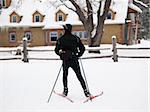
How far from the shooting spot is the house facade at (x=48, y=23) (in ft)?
126

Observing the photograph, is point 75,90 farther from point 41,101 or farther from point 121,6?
point 121,6

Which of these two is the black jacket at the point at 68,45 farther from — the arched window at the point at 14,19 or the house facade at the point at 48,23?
the arched window at the point at 14,19

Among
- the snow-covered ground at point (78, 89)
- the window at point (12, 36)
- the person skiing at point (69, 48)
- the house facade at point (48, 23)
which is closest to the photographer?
the snow-covered ground at point (78, 89)

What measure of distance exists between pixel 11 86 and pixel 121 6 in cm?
3056

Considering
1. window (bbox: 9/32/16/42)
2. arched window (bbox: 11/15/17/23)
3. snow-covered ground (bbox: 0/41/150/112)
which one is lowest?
snow-covered ground (bbox: 0/41/150/112)

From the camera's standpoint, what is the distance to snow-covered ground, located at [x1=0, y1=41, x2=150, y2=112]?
7547 millimetres

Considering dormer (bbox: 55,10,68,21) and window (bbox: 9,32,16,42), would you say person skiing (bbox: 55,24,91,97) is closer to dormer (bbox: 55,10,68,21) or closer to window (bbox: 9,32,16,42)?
dormer (bbox: 55,10,68,21)

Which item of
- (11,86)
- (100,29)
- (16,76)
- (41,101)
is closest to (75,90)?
(41,101)

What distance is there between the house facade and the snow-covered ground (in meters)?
24.6

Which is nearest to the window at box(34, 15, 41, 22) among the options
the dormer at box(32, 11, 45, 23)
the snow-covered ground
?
the dormer at box(32, 11, 45, 23)

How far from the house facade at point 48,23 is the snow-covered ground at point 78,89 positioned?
24584mm

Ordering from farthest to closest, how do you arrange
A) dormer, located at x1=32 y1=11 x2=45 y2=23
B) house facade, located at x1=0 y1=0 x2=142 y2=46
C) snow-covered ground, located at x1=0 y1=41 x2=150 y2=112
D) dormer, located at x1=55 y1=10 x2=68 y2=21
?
dormer, located at x1=32 y1=11 x2=45 y2=23 → dormer, located at x1=55 y1=10 x2=68 y2=21 → house facade, located at x1=0 y1=0 x2=142 y2=46 → snow-covered ground, located at x1=0 y1=41 x2=150 y2=112

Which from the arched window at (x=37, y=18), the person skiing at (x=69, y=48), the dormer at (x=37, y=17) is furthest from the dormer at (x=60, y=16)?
the person skiing at (x=69, y=48)

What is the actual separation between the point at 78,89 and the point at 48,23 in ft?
99.0
